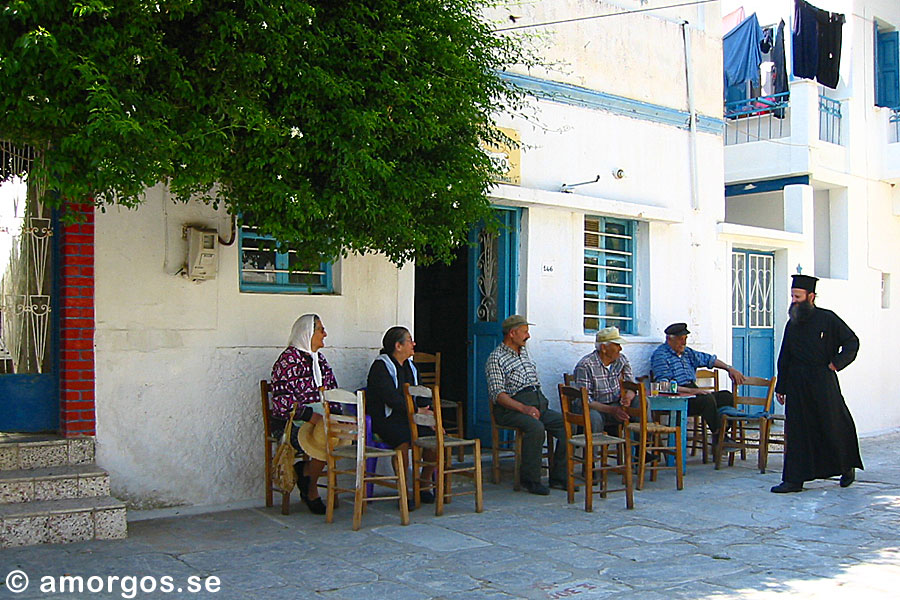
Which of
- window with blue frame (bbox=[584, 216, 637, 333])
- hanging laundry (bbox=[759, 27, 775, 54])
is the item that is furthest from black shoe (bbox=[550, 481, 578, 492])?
hanging laundry (bbox=[759, 27, 775, 54])

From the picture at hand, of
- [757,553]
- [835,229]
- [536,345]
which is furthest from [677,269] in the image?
[757,553]

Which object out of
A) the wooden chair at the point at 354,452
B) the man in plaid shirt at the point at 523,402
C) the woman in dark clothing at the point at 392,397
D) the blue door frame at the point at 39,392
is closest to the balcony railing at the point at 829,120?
the man in plaid shirt at the point at 523,402

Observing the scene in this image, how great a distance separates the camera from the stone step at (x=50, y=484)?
5867 millimetres

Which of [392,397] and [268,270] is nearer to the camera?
[392,397]

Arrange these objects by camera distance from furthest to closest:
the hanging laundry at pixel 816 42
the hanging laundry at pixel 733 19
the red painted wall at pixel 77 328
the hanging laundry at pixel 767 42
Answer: the hanging laundry at pixel 733 19
the hanging laundry at pixel 767 42
the hanging laundry at pixel 816 42
the red painted wall at pixel 77 328

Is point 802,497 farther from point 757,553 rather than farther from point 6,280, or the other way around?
point 6,280

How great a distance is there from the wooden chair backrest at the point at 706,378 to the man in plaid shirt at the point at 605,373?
60.3 inches

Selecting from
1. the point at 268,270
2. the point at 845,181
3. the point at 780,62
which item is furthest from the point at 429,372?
the point at 780,62

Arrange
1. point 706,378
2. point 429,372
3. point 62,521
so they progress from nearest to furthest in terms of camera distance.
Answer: point 62,521 < point 429,372 < point 706,378

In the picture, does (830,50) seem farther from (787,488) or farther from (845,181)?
(787,488)

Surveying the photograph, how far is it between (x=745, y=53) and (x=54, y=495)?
1124 centimetres

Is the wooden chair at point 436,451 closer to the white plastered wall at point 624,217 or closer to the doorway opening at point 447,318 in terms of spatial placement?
the white plastered wall at point 624,217

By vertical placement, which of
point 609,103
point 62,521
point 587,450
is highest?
point 609,103

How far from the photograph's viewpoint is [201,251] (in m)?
6.79
